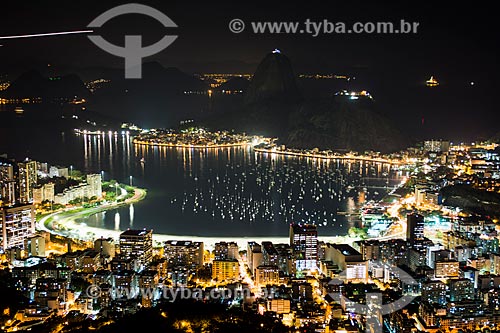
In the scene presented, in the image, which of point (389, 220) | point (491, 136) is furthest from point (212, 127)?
point (389, 220)

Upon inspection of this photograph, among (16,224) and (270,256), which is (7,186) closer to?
(16,224)

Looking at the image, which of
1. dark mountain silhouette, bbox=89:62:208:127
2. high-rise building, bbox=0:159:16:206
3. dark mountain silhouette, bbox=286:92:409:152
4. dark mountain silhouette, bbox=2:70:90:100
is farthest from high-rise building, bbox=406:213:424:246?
dark mountain silhouette, bbox=89:62:208:127

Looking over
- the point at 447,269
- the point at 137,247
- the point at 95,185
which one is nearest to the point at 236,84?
the point at 95,185

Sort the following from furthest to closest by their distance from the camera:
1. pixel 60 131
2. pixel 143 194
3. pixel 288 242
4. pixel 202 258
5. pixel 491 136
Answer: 1. pixel 60 131
2. pixel 491 136
3. pixel 143 194
4. pixel 288 242
5. pixel 202 258

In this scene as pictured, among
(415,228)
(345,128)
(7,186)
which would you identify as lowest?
(415,228)

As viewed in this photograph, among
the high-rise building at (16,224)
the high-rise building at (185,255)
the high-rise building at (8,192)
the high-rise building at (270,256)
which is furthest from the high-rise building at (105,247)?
the high-rise building at (8,192)

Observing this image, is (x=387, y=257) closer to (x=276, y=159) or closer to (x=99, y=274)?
(x=99, y=274)

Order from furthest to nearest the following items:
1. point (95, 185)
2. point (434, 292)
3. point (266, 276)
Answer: point (95, 185) → point (266, 276) → point (434, 292)
